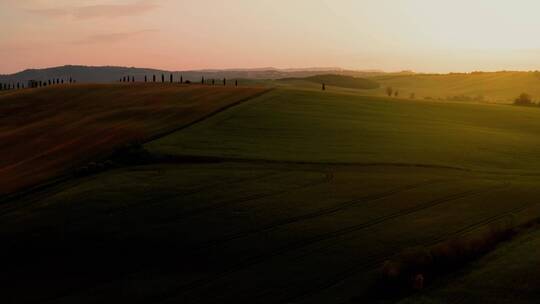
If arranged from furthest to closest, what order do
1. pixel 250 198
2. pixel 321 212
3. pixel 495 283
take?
pixel 250 198
pixel 321 212
pixel 495 283

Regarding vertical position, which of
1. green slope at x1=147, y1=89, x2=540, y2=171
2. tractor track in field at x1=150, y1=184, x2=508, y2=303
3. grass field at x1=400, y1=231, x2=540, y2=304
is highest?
green slope at x1=147, y1=89, x2=540, y2=171

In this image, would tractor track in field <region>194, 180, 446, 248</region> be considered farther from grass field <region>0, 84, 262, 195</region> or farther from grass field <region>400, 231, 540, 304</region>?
grass field <region>0, 84, 262, 195</region>

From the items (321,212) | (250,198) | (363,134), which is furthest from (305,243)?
(363,134)

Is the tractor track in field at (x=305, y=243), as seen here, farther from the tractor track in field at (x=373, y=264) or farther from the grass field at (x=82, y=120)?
the grass field at (x=82, y=120)

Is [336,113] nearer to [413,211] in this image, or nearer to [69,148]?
[69,148]

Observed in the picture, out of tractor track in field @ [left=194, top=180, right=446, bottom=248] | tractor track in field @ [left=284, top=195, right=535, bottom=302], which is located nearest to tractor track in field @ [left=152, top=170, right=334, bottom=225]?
tractor track in field @ [left=194, top=180, right=446, bottom=248]

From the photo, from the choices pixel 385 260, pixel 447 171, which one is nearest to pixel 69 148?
pixel 447 171

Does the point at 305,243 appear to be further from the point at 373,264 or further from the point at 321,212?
the point at 321,212
